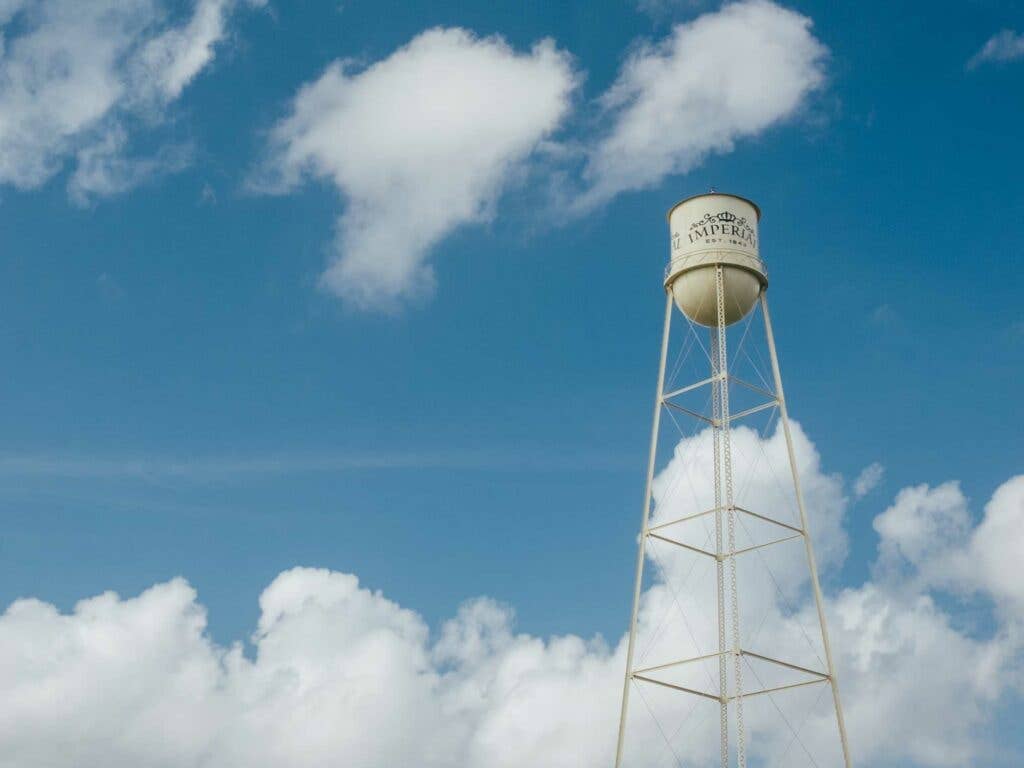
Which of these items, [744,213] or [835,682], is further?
[744,213]

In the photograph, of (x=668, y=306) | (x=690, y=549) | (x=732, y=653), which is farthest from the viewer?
(x=668, y=306)

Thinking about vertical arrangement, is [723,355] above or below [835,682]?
above

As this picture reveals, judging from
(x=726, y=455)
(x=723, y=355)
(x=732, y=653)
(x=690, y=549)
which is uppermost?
(x=723, y=355)

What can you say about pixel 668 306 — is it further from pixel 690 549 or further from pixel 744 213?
pixel 690 549

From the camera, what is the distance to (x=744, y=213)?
4297cm

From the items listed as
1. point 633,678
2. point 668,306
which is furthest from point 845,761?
point 668,306

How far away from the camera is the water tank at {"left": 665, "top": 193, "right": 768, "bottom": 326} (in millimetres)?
41969

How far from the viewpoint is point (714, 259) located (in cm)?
4181

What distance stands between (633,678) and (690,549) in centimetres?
431

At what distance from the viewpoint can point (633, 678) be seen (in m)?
38.7

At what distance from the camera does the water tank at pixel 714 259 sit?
41969mm

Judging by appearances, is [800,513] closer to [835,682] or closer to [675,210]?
[835,682]

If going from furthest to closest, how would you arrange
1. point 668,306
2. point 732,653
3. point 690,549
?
point 668,306 → point 690,549 → point 732,653

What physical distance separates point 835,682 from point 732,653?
11.5ft
